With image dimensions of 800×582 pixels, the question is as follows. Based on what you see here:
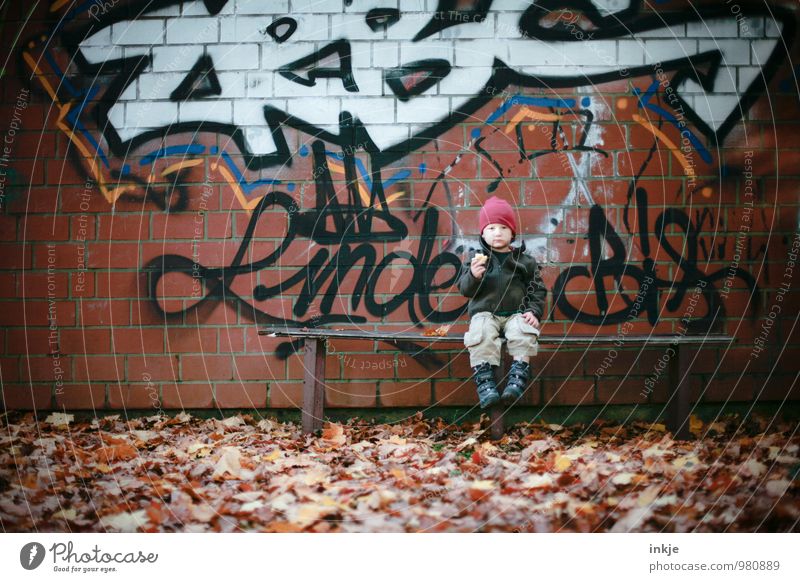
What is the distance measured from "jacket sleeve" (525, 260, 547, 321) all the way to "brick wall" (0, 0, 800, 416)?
348mm

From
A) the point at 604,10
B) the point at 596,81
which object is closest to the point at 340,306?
the point at 596,81

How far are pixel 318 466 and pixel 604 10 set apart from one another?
11.3ft

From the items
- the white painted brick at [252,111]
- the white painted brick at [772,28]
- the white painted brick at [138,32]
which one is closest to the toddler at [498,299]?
the white painted brick at [252,111]

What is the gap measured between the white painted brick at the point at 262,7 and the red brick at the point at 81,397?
2692 millimetres

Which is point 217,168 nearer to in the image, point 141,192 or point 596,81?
point 141,192

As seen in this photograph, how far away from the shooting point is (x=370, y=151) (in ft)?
15.7

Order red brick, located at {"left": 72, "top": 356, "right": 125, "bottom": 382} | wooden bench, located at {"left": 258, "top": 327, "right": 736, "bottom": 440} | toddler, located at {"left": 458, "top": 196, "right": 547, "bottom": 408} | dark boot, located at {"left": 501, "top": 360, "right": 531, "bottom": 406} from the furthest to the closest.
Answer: red brick, located at {"left": 72, "top": 356, "right": 125, "bottom": 382} → wooden bench, located at {"left": 258, "top": 327, "right": 736, "bottom": 440} → toddler, located at {"left": 458, "top": 196, "right": 547, "bottom": 408} → dark boot, located at {"left": 501, "top": 360, "right": 531, "bottom": 406}

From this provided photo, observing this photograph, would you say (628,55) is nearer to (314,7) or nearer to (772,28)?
(772,28)

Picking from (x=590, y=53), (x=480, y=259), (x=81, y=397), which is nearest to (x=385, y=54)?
(x=590, y=53)

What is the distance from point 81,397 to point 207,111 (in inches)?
82.9

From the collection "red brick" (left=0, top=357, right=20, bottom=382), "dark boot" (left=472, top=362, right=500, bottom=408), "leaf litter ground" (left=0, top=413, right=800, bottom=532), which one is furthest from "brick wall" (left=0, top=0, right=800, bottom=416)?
"dark boot" (left=472, top=362, right=500, bottom=408)

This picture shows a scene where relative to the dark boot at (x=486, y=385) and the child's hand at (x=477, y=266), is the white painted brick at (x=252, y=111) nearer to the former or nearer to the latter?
the child's hand at (x=477, y=266)

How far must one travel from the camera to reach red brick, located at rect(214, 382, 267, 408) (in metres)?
4.81

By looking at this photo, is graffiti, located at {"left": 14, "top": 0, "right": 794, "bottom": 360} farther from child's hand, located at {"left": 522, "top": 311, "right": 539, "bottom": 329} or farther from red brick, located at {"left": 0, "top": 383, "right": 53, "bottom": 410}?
red brick, located at {"left": 0, "top": 383, "right": 53, "bottom": 410}
